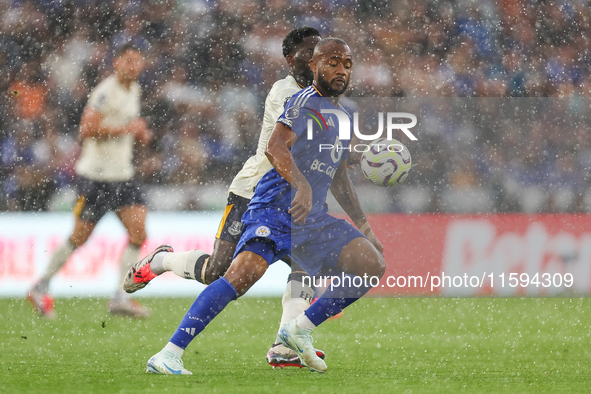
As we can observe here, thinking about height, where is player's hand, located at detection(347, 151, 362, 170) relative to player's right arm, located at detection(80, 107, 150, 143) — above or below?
below

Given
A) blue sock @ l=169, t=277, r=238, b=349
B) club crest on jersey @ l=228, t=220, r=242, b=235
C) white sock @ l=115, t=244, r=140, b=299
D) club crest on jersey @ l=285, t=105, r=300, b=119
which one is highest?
club crest on jersey @ l=285, t=105, r=300, b=119

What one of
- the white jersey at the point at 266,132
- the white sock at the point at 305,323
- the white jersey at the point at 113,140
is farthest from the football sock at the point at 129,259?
the white sock at the point at 305,323

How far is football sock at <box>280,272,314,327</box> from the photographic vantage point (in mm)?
3881

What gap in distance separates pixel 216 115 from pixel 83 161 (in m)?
3.93

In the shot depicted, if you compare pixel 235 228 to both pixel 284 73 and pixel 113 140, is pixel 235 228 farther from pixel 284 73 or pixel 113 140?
pixel 284 73

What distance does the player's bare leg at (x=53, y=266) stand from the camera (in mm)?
5766

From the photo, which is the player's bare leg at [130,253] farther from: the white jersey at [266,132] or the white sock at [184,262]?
the white jersey at [266,132]

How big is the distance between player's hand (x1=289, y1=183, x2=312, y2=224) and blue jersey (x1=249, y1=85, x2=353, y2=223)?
19 cm

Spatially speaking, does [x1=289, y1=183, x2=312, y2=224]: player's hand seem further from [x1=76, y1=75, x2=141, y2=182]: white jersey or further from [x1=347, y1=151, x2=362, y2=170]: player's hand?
[x1=76, y1=75, x2=141, y2=182]: white jersey

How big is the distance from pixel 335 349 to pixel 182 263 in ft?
3.34

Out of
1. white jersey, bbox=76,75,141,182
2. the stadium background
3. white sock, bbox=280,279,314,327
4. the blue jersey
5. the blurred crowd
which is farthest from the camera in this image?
the blurred crowd

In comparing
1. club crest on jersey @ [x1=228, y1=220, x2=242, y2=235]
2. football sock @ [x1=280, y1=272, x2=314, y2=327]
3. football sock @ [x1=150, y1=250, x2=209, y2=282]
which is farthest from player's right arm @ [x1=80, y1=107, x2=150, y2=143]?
football sock @ [x1=280, y1=272, x2=314, y2=327]

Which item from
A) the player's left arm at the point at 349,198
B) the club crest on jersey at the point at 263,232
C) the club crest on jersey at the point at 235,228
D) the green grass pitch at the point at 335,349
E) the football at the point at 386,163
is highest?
the football at the point at 386,163

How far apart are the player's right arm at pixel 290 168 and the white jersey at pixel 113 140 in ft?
10.0
